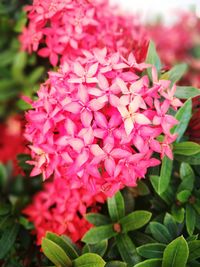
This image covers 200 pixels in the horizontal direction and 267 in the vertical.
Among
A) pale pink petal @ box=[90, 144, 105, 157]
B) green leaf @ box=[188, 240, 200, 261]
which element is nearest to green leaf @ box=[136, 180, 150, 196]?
green leaf @ box=[188, 240, 200, 261]

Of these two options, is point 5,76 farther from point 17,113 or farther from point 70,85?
point 70,85

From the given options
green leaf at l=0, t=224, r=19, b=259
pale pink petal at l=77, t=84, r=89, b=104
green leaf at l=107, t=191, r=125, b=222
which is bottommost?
green leaf at l=0, t=224, r=19, b=259

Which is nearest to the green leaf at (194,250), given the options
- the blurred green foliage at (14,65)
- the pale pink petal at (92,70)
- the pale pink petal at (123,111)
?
the pale pink petal at (123,111)

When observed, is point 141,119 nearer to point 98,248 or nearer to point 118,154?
point 118,154

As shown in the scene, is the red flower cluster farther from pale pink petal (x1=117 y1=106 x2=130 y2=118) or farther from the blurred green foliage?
pale pink petal (x1=117 y1=106 x2=130 y2=118)

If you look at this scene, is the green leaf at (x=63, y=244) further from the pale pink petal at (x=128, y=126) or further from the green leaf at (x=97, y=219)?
the pale pink petal at (x=128, y=126)

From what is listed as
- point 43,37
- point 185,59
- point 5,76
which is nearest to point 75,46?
point 43,37
